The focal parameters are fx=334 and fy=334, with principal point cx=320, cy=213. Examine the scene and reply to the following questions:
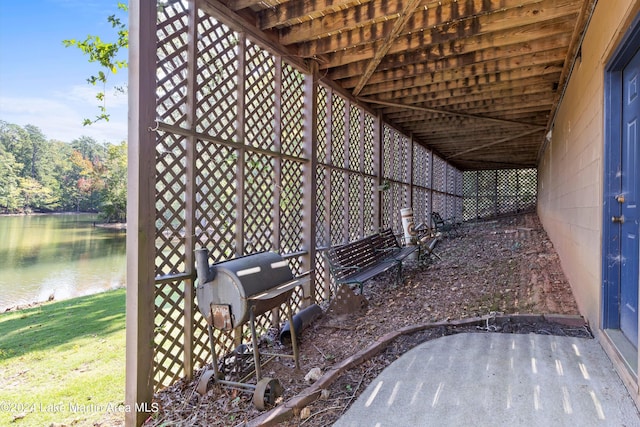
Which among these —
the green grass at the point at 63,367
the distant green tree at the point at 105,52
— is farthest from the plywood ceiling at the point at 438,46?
the green grass at the point at 63,367

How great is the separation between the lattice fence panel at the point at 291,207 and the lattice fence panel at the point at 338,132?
129cm

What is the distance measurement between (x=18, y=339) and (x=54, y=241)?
19.2 metres

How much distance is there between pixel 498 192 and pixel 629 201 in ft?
52.6

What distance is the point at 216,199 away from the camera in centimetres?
322

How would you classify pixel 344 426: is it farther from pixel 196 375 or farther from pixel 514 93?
pixel 514 93

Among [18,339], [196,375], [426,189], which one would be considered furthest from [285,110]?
[426,189]

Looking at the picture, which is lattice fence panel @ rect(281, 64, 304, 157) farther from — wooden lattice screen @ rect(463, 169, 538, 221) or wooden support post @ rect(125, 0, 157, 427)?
wooden lattice screen @ rect(463, 169, 538, 221)

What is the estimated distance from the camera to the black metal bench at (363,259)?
14.1 feet

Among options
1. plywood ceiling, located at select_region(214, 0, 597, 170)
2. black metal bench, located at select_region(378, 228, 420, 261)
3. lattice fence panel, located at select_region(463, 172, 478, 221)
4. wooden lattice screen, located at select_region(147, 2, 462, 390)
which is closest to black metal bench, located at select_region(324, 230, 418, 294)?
black metal bench, located at select_region(378, 228, 420, 261)

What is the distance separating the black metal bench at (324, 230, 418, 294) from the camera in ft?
14.1

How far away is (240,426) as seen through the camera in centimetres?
206

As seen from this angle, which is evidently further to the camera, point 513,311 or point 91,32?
point 513,311

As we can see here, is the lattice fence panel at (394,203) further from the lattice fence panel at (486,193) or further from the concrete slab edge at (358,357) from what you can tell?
the lattice fence panel at (486,193)

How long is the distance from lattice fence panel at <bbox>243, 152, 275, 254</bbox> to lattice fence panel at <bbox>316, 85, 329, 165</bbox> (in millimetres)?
1442
